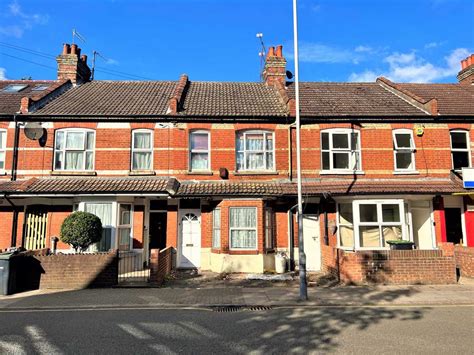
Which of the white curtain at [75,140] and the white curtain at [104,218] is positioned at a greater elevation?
the white curtain at [75,140]

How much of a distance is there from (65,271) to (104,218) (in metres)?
3.15

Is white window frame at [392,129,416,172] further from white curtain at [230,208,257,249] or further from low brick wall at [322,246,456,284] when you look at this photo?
white curtain at [230,208,257,249]

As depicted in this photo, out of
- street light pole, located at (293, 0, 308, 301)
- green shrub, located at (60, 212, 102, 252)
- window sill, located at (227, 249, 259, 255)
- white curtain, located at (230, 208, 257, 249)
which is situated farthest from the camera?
white curtain, located at (230, 208, 257, 249)

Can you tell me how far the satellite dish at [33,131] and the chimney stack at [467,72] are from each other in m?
21.3

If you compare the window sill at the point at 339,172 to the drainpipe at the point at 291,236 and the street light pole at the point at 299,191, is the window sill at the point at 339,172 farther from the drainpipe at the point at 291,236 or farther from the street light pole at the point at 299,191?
the street light pole at the point at 299,191

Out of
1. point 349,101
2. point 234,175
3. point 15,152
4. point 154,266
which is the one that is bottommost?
point 154,266

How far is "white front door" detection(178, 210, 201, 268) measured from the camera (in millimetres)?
14273

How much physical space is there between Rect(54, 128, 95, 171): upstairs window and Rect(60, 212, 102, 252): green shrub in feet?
11.6

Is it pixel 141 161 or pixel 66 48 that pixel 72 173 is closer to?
pixel 141 161

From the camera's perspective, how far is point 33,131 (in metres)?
14.6

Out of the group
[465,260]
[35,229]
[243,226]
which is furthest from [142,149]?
[465,260]

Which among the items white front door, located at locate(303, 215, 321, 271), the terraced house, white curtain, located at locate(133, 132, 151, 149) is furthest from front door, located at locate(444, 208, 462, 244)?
white curtain, located at locate(133, 132, 151, 149)

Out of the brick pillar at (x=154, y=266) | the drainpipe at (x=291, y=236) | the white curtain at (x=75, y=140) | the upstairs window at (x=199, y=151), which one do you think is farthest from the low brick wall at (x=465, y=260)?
the white curtain at (x=75, y=140)

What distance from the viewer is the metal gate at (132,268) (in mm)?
11673
